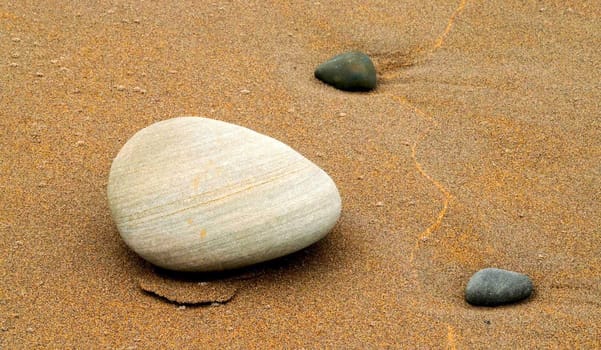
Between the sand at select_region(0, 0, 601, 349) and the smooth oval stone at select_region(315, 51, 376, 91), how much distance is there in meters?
0.06

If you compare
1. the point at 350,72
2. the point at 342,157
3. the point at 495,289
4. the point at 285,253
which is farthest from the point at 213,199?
the point at 350,72

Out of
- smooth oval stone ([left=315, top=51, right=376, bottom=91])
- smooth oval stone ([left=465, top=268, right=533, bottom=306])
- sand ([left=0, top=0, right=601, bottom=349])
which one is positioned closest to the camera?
sand ([left=0, top=0, right=601, bottom=349])

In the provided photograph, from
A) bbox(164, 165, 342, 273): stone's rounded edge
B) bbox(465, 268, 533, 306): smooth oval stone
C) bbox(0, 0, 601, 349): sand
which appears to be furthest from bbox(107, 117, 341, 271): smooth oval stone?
bbox(465, 268, 533, 306): smooth oval stone

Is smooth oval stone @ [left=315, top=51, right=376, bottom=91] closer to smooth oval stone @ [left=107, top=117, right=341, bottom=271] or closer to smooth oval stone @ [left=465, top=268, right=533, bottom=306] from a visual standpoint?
smooth oval stone @ [left=107, top=117, right=341, bottom=271]

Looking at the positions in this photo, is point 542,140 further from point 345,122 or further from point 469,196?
point 345,122

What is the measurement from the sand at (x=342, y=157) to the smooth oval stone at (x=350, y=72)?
62 mm

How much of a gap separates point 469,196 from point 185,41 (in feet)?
5.91

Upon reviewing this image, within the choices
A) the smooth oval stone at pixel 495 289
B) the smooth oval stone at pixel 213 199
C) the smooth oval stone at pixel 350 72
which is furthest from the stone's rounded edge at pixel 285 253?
the smooth oval stone at pixel 350 72

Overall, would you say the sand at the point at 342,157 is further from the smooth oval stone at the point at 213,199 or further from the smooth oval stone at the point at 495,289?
the smooth oval stone at the point at 213,199

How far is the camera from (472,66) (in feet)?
15.2

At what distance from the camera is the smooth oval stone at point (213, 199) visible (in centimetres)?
305

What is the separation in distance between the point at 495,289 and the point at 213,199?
42.3 inches

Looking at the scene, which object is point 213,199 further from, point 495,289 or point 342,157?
point 495,289

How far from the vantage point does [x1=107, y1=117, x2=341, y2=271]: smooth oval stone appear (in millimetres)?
3055
